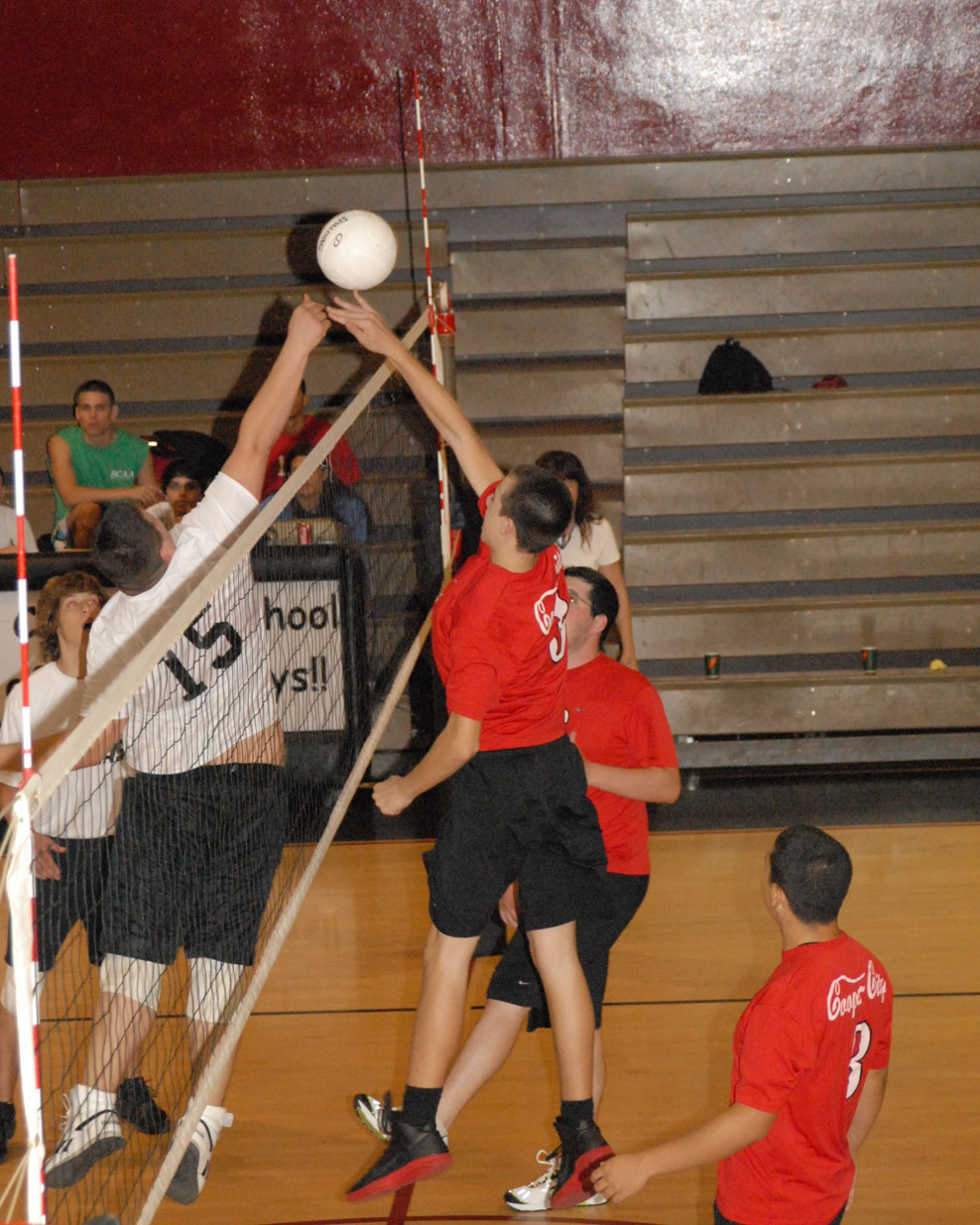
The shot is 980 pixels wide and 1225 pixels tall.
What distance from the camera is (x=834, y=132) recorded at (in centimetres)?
963

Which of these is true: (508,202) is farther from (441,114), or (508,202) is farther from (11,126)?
(11,126)

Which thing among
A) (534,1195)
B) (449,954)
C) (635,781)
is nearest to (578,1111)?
(534,1195)

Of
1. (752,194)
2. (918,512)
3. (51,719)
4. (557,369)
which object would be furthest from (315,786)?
(752,194)

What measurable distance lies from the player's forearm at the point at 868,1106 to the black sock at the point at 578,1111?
883mm

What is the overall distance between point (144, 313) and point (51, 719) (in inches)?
231

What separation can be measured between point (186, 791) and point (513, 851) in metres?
0.92

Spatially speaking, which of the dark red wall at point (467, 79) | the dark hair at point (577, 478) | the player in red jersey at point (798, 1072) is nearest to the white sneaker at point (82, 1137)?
the player in red jersey at point (798, 1072)

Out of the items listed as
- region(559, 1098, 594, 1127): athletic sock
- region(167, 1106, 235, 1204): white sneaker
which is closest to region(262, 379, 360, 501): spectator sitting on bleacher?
region(167, 1106, 235, 1204): white sneaker

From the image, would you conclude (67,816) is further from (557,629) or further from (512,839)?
(557,629)

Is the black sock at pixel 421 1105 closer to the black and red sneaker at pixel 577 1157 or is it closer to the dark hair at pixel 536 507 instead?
the black and red sneaker at pixel 577 1157

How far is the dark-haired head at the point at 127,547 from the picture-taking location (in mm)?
3412

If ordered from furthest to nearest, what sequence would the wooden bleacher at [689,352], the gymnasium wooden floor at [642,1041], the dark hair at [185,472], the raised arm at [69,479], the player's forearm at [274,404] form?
the wooden bleacher at [689,352], the raised arm at [69,479], the dark hair at [185,472], the gymnasium wooden floor at [642,1041], the player's forearm at [274,404]

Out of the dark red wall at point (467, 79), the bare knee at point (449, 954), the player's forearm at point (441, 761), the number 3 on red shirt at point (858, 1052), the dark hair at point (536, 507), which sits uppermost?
the dark red wall at point (467, 79)

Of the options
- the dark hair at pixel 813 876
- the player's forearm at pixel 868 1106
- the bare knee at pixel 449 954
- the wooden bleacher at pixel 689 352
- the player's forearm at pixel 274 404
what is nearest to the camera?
the dark hair at pixel 813 876
